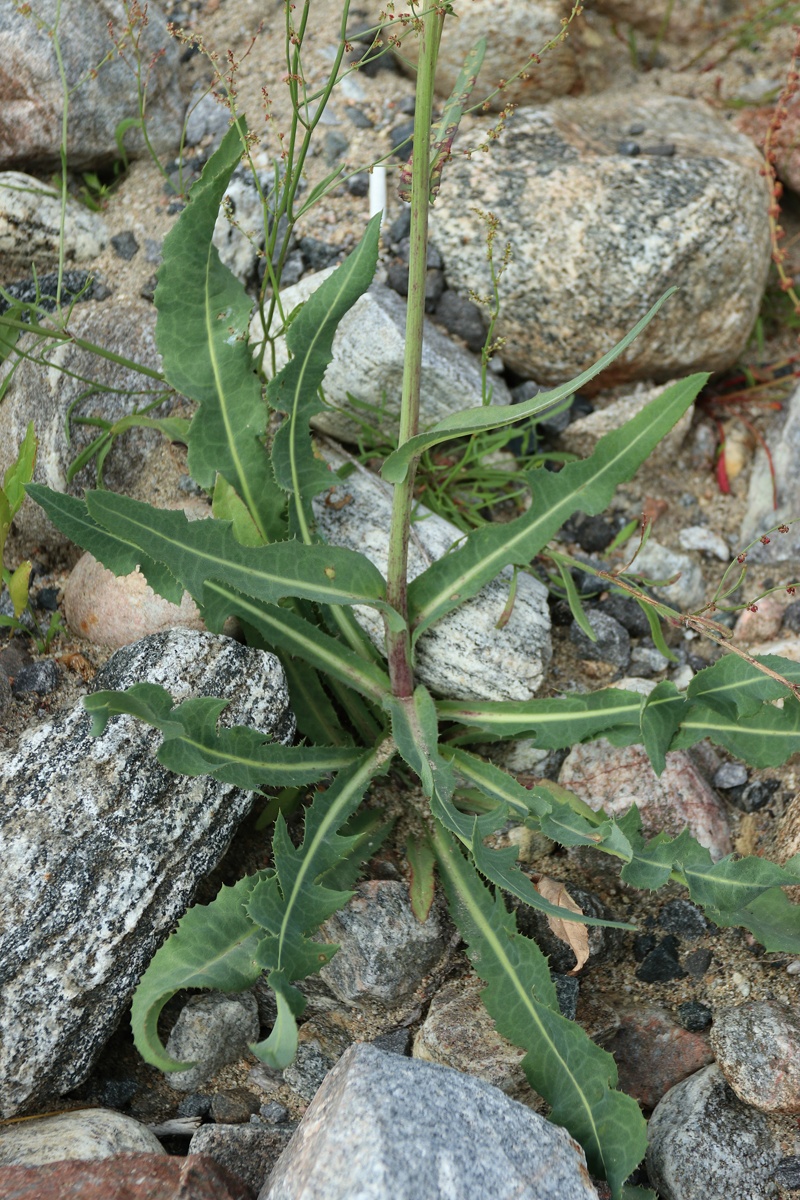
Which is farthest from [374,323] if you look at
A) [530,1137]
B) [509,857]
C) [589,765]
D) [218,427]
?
[530,1137]

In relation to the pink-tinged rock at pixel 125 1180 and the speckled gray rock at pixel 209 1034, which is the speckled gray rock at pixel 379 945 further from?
the pink-tinged rock at pixel 125 1180

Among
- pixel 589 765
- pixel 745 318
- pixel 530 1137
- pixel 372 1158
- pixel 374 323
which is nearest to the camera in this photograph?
pixel 372 1158

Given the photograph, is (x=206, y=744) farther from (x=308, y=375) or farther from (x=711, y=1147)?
(x=711, y=1147)

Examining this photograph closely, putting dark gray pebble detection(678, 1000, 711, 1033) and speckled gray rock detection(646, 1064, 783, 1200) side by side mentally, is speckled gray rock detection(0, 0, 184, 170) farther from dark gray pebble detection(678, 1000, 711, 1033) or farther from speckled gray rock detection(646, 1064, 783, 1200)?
speckled gray rock detection(646, 1064, 783, 1200)

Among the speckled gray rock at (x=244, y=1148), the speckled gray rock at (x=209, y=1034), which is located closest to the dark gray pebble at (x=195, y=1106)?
the speckled gray rock at (x=209, y=1034)

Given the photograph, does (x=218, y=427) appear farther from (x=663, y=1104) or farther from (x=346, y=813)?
(x=663, y=1104)

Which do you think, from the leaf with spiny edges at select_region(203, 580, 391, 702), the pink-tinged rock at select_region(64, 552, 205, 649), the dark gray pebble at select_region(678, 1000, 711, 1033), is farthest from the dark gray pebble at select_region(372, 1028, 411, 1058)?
the pink-tinged rock at select_region(64, 552, 205, 649)

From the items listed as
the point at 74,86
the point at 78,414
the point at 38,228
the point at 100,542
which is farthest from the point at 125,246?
the point at 100,542
